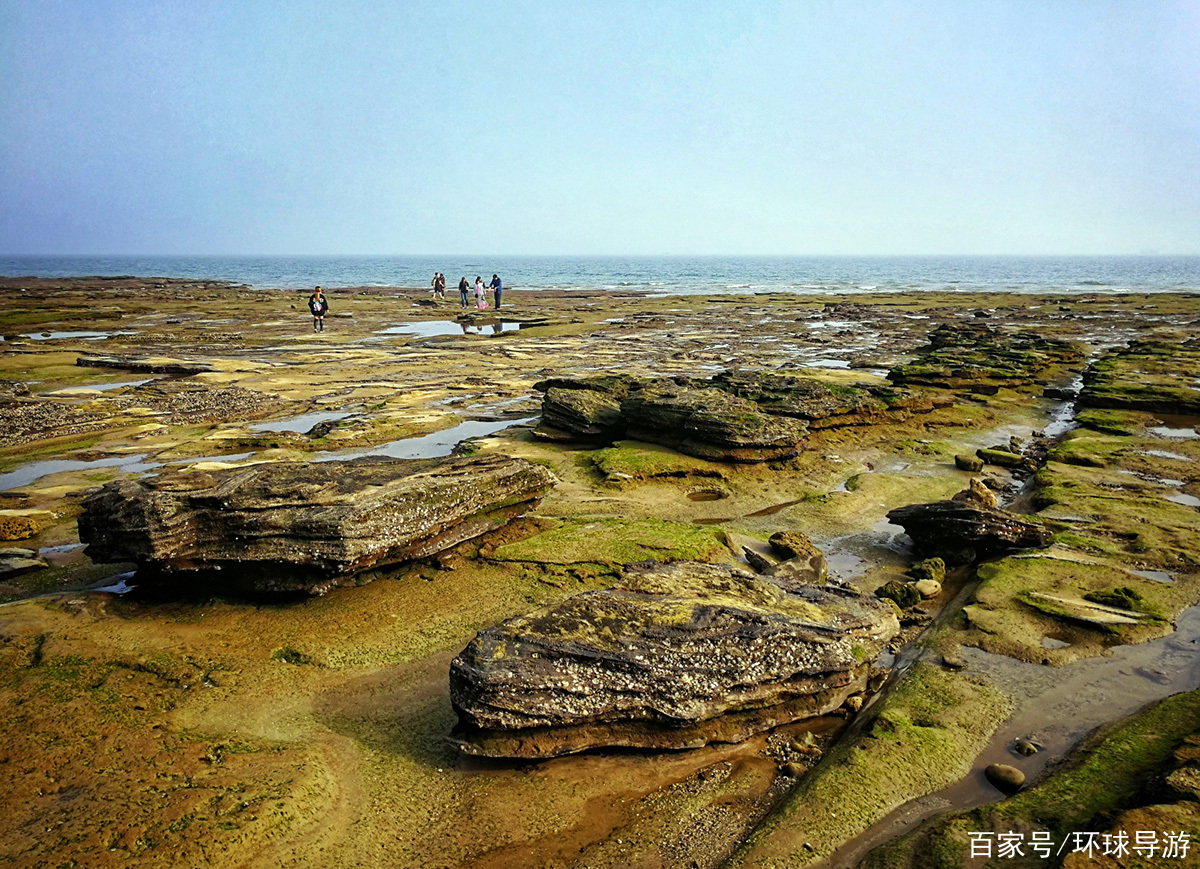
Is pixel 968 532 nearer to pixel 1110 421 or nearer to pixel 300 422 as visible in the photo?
pixel 1110 421

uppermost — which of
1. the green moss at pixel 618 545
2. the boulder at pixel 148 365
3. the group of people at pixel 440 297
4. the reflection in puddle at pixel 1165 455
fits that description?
the group of people at pixel 440 297

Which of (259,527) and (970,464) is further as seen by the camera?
(970,464)

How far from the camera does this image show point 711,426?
579 inches

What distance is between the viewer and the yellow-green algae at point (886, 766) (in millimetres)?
5066

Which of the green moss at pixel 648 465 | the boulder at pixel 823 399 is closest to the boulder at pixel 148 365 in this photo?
the green moss at pixel 648 465

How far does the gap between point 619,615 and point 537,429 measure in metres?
10.4

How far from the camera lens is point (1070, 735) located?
6.17 metres

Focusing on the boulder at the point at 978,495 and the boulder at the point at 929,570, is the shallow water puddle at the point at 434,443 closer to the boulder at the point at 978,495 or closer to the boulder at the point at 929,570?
the boulder at the point at 929,570

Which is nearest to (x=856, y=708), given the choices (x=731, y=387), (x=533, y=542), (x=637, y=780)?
(x=637, y=780)

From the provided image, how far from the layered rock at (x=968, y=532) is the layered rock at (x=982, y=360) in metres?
13.6

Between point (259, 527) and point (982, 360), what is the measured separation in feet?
84.7

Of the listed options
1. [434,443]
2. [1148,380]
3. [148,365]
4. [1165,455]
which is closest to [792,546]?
[434,443]

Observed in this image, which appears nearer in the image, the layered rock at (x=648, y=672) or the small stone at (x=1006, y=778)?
the small stone at (x=1006, y=778)

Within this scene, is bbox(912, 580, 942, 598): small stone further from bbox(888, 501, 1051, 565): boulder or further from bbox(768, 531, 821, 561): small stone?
bbox(768, 531, 821, 561): small stone
